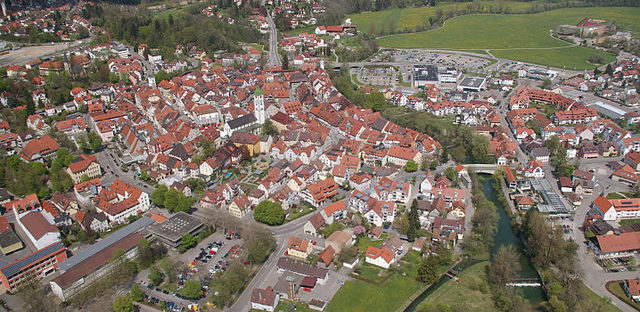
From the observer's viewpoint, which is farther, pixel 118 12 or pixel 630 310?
pixel 118 12

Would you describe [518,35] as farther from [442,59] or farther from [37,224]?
[37,224]

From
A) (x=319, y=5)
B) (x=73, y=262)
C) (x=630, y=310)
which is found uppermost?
(x=319, y=5)

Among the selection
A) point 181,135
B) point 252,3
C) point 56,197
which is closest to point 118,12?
point 252,3

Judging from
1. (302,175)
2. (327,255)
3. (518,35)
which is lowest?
(327,255)

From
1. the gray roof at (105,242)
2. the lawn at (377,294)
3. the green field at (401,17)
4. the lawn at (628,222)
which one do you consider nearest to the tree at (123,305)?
the gray roof at (105,242)

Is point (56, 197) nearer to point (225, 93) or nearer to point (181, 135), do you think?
point (181, 135)

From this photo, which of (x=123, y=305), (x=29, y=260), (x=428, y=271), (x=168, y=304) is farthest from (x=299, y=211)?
(x=29, y=260)
